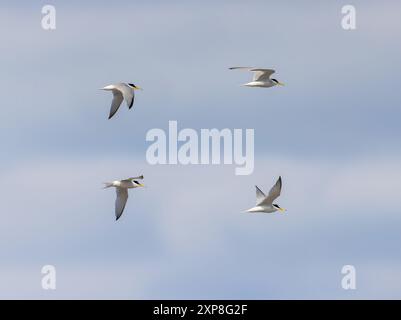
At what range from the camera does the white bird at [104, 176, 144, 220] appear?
50031mm

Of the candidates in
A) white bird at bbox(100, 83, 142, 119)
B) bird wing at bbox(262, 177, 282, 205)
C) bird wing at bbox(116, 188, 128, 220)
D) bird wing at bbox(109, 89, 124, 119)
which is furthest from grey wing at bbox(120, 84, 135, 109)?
bird wing at bbox(262, 177, 282, 205)

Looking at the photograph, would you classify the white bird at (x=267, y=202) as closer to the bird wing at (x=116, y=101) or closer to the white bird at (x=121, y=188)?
the white bird at (x=121, y=188)

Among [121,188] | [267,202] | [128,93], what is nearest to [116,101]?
[128,93]

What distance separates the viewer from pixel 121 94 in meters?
50.9

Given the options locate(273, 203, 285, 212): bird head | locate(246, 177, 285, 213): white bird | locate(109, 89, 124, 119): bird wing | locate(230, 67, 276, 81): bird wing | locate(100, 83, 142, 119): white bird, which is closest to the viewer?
locate(246, 177, 285, 213): white bird

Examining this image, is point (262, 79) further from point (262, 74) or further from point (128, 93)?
point (128, 93)

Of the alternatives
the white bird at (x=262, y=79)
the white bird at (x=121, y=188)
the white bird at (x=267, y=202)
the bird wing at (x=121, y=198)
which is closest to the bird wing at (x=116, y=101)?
the white bird at (x=121, y=188)

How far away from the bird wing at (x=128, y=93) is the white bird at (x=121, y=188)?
2.40m

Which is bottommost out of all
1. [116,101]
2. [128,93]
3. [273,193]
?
[273,193]

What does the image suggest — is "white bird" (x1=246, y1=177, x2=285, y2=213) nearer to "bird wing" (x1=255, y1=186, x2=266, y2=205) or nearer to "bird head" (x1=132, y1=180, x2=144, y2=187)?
"bird wing" (x1=255, y1=186, x2=266, y2=205)

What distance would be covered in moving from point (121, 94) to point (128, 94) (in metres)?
0.85

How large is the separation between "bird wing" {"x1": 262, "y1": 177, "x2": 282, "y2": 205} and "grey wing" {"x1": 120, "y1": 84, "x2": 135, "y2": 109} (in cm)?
511
